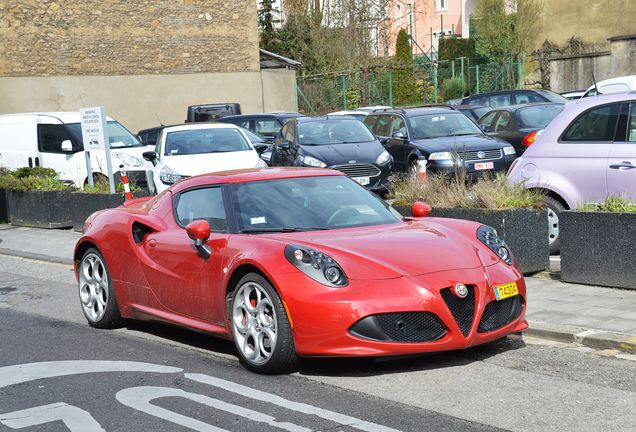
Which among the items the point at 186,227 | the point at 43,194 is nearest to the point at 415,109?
the point at 43,194

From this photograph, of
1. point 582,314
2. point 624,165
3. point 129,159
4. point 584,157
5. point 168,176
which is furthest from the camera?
point 129,159

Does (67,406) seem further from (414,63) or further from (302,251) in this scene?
(414,63)

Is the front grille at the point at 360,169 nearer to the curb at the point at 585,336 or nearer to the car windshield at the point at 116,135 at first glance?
the car windshield at the point at 116,135

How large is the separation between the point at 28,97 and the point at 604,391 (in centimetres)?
3531

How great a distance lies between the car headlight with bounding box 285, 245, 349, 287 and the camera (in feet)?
22.5

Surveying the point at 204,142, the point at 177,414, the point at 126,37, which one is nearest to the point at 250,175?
the point at 177,414

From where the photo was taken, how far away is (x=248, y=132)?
82.3ft

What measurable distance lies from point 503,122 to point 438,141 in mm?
2368

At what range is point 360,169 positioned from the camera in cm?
1900

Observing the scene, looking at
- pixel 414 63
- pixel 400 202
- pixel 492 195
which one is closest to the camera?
pixel 492 195

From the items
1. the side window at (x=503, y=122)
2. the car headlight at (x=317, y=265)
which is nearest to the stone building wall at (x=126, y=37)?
the side window at (x=503, y=122)

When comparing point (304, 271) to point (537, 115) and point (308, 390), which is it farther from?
point (537, 115)

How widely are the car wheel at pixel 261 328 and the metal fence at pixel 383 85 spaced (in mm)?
39024

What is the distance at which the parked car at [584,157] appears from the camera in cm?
1088
